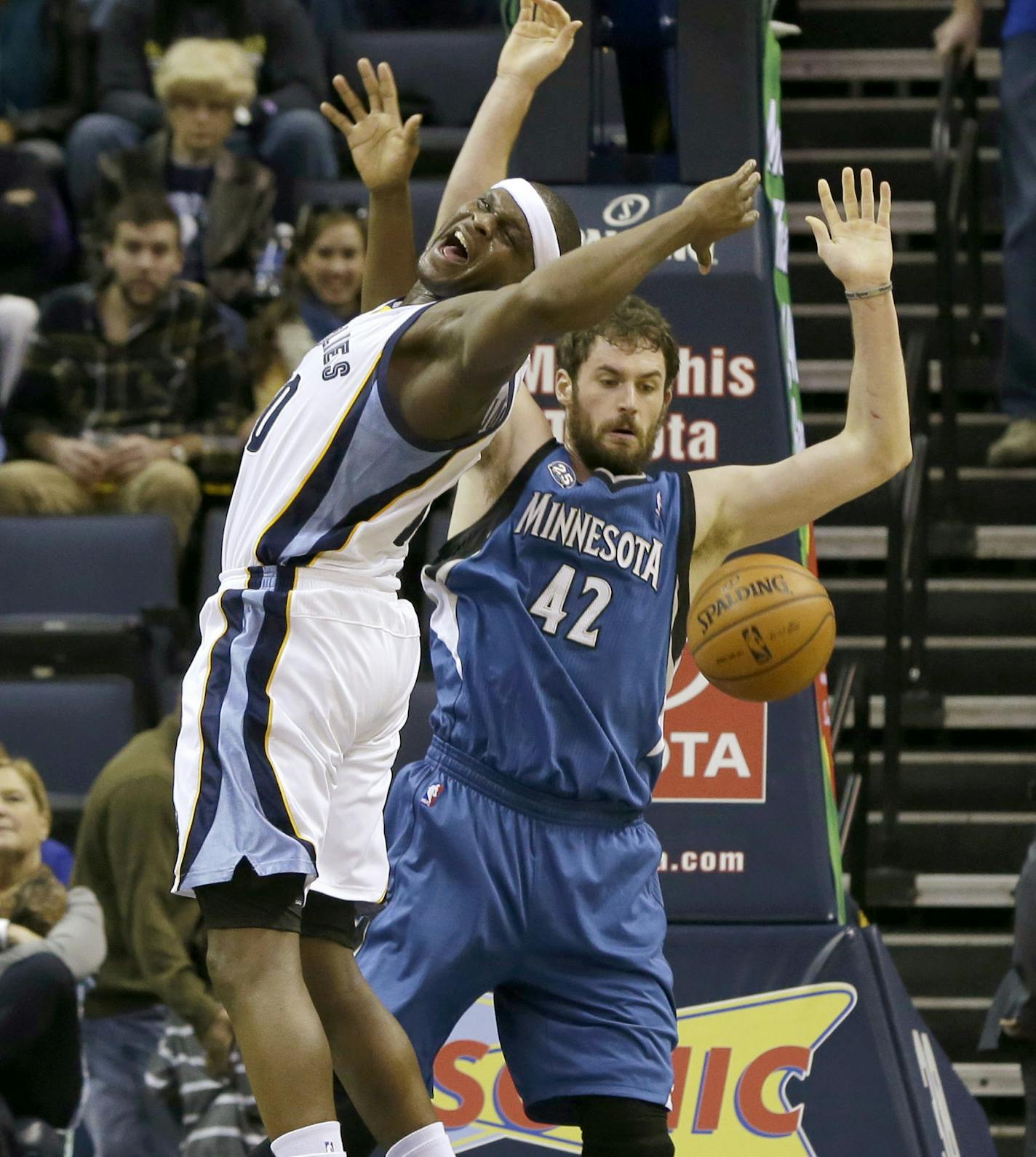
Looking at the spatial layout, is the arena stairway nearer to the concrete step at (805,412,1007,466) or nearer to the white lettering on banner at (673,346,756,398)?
the concrete step at (805,412,1007,466)

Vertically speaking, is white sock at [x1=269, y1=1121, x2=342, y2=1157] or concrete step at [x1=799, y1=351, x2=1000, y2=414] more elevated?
concrete step at [x1=799, y1=351, x2=1000, y2=414]

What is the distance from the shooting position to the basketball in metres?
4.74

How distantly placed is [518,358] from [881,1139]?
2241 mm

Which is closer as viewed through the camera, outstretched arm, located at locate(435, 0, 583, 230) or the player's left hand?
the player's left hand

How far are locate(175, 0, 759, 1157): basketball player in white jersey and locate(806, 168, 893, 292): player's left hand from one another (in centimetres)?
59

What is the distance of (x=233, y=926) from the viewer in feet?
11.5

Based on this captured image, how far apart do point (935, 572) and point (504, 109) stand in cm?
395

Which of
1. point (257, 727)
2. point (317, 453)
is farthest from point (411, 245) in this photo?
point (257, 727)

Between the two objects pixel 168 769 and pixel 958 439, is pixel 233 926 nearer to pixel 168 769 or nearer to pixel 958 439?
pixel 168 769

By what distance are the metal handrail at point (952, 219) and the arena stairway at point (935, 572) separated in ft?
0.68

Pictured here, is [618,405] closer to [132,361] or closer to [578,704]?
[578,704]

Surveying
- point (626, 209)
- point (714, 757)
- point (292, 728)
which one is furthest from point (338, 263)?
point (292, 728)

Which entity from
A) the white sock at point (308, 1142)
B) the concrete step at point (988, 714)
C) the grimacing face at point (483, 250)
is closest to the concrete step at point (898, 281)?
the concrete step at point (988, 714)

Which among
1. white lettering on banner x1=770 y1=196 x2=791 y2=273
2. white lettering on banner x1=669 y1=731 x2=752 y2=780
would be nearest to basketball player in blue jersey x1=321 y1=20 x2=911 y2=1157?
white lettering on banner x1=669 y1=731 x2=752 y2=780
